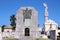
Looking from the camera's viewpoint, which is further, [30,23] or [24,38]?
[30,23]

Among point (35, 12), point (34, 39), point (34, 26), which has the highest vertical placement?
point (35, 12)

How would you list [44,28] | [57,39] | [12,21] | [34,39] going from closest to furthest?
[57,39] < [34,39] < [44,28] < [12,21]

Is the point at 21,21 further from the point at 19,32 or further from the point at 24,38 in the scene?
the point at 24,38

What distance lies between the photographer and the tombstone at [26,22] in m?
36.9

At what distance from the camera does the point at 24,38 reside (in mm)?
34250

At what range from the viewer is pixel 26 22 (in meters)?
37.5

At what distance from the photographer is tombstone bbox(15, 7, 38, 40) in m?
36.9

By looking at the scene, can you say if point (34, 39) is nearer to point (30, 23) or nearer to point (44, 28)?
point (30, 23)

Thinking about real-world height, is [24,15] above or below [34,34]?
above

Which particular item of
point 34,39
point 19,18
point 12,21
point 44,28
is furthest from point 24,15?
point 12,21

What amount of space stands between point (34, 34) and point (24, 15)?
427cm

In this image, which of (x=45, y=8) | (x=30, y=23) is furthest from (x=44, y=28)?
(x=30, y=23)

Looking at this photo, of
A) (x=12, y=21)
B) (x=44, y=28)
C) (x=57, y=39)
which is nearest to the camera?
(x=57, y=39)

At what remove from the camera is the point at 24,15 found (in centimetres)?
3772
